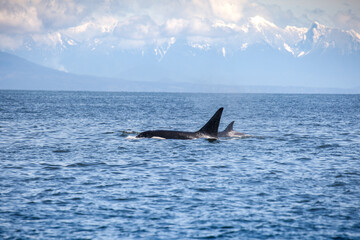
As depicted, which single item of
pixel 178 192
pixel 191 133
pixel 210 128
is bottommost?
pixel 178 192

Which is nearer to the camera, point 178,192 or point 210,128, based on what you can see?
point 178,192

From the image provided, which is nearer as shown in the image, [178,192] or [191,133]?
[178,192]

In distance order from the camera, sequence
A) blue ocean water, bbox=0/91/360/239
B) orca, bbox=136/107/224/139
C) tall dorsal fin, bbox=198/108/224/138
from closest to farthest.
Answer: blue ocean water, bbox=0/91/360/239, orca, bbox=136/107/224/139, tall dorsal fin, bbox=198/108/224/138

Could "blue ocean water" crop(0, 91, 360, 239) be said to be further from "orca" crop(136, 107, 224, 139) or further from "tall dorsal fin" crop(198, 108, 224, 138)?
"tall dorsal fin" crop(198, 108, 224, 138)

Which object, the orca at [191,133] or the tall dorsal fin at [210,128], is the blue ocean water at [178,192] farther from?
the tall dorsal fin at [210,128]

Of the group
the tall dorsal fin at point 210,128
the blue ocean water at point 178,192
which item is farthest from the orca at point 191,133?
the blue ocean water at point 178,192

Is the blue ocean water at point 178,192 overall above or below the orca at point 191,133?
below

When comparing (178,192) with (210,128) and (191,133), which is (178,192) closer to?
(191,133)

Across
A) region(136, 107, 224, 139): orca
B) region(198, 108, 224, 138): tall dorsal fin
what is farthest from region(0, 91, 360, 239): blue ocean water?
region(198, 108, 224, 138): tall dorsal fin

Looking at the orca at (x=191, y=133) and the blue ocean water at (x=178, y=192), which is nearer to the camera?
the blue ocean water at (x=178, y=192)

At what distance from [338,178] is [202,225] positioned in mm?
8312

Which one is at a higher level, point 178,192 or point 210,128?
point 210,128

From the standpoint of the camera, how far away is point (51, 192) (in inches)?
628

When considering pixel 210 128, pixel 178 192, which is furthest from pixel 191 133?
pixel 178 192
